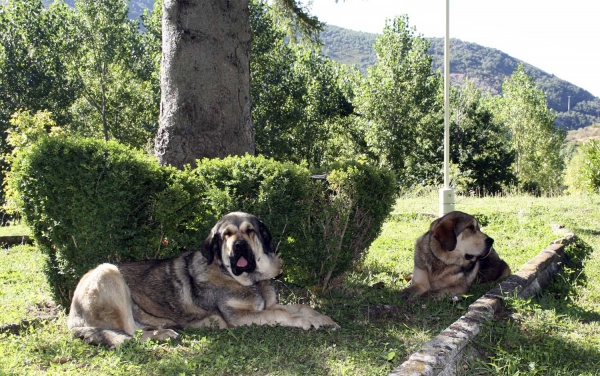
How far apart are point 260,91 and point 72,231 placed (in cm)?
3175

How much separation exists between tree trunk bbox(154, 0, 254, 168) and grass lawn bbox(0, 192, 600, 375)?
245 cm

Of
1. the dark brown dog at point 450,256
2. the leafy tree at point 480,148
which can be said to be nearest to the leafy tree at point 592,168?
Answer: the dark brown dog at point 450,256

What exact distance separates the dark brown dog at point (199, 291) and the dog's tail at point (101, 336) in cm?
9

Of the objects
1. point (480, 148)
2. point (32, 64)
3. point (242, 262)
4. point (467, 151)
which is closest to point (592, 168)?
point (242, 262)

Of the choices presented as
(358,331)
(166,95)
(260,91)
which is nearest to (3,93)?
(260,91)

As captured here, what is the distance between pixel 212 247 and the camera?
546cm

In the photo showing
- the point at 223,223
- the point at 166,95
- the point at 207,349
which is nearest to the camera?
the point at 207,349

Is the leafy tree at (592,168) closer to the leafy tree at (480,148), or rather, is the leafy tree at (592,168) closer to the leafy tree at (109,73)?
the leafy tree at (480,148)

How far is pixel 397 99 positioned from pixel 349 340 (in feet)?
145

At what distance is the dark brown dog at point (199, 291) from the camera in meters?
5.07

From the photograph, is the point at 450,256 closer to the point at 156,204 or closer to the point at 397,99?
the point at 156,204

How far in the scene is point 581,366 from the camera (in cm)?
443

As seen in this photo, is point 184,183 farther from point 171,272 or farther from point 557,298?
point 557,298

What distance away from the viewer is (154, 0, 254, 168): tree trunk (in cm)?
785
